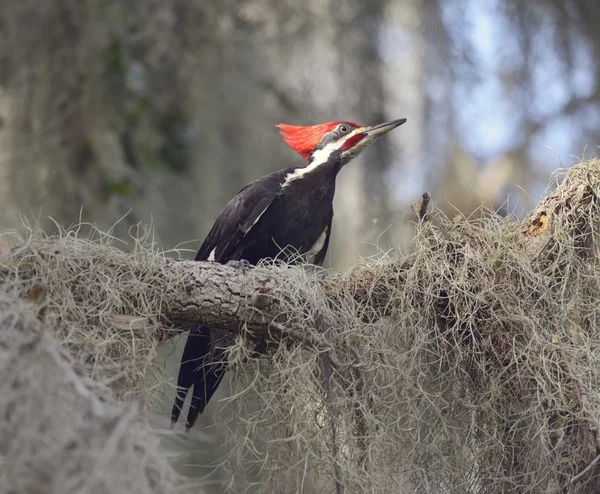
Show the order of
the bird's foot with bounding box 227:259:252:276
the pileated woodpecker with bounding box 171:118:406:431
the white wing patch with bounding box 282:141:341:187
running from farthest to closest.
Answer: the white wing patch with bounding box 282:141:341:187, the pileated woodpecker with bounding box 171:118:406:431, the bird's foot with bounding box 227:259:252:276

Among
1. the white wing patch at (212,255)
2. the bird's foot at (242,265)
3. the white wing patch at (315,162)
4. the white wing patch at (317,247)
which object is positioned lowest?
the white wing patch at (317,247)

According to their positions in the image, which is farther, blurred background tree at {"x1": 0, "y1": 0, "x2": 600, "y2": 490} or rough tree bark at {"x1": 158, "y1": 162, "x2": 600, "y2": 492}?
blurred background tree at {"x1": 0, "y1": 0, "x2": 600, "y2": 490}

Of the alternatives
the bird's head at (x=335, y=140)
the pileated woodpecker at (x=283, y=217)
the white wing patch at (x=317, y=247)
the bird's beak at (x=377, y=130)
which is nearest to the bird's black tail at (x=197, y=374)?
the pileated woodpecker at (x=283, y=217)

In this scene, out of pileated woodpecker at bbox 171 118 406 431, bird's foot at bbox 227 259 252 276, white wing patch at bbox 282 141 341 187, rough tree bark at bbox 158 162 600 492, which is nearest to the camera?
rough tree bark at bbox 158 162 600 492

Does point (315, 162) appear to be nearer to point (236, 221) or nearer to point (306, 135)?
point (306, 135)

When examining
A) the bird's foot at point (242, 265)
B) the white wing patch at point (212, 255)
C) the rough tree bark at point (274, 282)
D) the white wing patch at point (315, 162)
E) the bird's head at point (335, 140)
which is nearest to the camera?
the rough tree bark at point (274, 282)

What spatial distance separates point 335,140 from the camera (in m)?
3.30

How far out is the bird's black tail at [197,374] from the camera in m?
2.52

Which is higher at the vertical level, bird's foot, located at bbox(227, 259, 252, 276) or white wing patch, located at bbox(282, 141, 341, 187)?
white wing patch, located at bbox(282, 141, 341, 187)

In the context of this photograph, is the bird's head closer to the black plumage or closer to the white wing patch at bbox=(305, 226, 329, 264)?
the black plumage

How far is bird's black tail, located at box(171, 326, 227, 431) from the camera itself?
2.52 meters

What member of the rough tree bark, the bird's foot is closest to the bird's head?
the bird's foot

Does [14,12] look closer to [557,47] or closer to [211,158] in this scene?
[211,158]

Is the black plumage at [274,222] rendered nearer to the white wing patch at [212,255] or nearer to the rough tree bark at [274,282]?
the white wing patch at [212,255]
